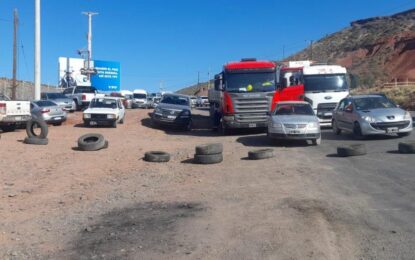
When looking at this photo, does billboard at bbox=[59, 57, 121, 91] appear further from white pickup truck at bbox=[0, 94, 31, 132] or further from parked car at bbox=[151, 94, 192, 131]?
white pickup truck at bbox=[0, 94, 31, 132]

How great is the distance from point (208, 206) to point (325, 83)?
18543mm

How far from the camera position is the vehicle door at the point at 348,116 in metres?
20.6

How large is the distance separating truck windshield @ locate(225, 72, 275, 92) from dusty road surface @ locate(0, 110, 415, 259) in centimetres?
770

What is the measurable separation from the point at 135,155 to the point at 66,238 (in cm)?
1018

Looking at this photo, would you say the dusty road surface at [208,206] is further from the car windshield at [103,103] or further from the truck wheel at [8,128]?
the car windshield at [103,103]

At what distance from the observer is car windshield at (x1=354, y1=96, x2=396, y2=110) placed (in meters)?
20.5

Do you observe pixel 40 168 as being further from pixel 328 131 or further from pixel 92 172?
pixel 328 131

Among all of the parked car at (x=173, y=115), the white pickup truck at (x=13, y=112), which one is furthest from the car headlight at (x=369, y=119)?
the white pickup truck at (x=13, y=112)

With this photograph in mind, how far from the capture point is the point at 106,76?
63.1 meters

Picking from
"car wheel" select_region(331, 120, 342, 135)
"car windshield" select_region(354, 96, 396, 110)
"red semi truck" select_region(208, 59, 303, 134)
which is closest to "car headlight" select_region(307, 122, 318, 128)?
"car windshield" select_region(354, 96, 396, 110)

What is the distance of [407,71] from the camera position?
88.1 meters

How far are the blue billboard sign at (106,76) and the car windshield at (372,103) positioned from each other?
148ft

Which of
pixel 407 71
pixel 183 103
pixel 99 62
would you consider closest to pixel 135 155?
pixel 183 103

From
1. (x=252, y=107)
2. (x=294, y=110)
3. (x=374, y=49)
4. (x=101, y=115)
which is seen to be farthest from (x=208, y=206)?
(x=374, y=49)
